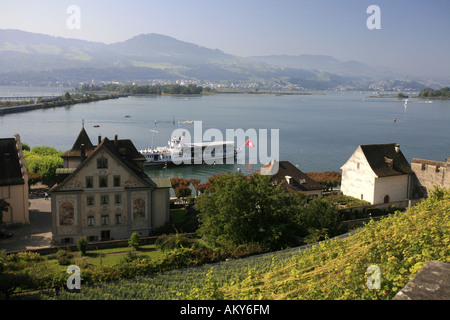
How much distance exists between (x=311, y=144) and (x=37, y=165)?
183ft

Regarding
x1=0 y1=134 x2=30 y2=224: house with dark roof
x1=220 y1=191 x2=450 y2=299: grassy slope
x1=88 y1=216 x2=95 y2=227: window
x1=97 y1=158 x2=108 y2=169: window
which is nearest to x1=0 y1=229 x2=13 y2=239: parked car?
x1=0 y1=134 x2=30 y2=224: house with dark roof

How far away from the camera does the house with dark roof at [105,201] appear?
29172mm

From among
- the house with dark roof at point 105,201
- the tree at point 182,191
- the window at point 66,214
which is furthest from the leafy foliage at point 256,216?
the tree at point 182,191

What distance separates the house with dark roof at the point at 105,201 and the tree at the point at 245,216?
15.8 ft

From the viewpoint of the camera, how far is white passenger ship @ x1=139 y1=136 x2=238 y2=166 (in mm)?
70438

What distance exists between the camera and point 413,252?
32.7 ft

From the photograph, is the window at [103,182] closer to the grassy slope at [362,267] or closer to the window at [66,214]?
the window at [66,214]

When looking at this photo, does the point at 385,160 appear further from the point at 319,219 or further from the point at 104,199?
the point at 104,199

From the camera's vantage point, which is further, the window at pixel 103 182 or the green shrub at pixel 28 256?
the window at pixel 103 182

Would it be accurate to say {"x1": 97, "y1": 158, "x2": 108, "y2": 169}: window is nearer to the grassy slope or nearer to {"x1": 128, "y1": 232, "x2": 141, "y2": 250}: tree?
{"x1": 128, "y1": 232, "x2": 141, "y2": 250}: tree

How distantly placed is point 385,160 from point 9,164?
3041 cm

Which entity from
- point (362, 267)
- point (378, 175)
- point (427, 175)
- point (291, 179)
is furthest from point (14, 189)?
point (427, 175)

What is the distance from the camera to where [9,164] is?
32531 millimetres
